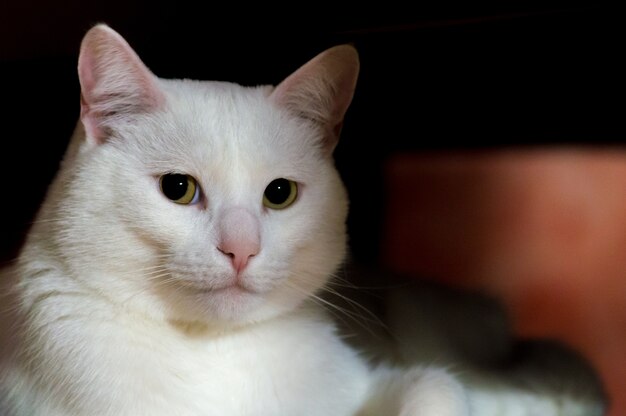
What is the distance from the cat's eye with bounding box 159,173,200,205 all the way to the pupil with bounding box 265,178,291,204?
0.13 metres

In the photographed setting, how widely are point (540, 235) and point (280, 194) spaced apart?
2.60ft

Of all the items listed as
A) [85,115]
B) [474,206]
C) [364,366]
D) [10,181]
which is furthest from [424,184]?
[10,181]

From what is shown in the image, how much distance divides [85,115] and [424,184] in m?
0.99

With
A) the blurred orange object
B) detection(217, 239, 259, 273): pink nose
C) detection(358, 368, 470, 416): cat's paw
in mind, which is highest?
detection(217, 239, 259, 273): pink nose

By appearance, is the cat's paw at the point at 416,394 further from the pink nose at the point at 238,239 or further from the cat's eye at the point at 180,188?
the cat's eye at the point at 180,188

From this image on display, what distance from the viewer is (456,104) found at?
1.67 metres

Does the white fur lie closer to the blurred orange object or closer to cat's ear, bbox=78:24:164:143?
cat's ear, bbox=78:24:164:143

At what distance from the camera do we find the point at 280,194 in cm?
122

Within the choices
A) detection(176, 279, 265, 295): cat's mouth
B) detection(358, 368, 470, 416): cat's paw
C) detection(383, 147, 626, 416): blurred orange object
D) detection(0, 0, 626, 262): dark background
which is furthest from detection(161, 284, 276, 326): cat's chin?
detection(383, 147, 626, 416): blurred orange object

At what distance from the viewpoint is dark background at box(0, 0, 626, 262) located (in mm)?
1444

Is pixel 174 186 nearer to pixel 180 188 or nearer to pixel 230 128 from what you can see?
pixel 180 188

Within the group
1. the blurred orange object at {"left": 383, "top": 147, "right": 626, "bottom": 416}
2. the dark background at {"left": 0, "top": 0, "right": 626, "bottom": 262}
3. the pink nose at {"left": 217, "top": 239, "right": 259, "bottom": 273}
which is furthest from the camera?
the blurred orange object at {"left": 383, "top": 147, "right": 626, "bottom": 416}

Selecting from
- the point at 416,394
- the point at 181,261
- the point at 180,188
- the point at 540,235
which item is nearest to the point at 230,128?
the point at 180,188

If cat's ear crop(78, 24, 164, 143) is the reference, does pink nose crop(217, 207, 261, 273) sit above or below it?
below
